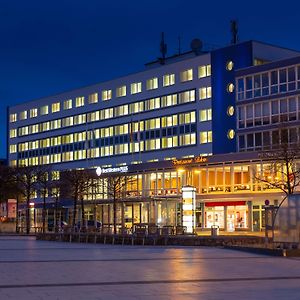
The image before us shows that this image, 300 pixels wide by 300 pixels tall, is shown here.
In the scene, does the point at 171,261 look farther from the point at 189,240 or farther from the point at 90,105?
the point at 90,105

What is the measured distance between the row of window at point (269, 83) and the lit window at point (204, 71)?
844cm

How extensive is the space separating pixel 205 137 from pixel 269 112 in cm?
1461

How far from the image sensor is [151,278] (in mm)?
20641

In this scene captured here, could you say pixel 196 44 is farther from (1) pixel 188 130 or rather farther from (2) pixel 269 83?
(2) pixel 269 83

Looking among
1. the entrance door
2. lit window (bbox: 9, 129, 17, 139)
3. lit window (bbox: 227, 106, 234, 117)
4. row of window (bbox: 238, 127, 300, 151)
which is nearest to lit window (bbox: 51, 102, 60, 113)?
lit window (bbox: 9, 129, 17, 139)

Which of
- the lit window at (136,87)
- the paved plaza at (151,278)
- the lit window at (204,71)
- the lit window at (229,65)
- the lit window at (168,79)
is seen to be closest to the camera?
the paved plaza at (151,278)

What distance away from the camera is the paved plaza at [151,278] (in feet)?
54.5

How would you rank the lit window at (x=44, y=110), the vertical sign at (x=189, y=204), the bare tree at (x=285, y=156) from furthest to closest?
the lit window at (x=44, y=110) < the bare tree at (x=285, y=156) < the vertical sign at (x=189, y=204)

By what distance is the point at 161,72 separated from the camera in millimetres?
98500

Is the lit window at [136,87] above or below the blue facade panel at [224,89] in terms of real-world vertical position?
above

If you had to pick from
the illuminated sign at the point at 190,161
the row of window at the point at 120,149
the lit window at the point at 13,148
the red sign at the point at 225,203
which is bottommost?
the red sign at the point at 225,203

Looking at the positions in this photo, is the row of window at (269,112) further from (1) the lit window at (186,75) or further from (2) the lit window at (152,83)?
(2) the lit window at (152,83)

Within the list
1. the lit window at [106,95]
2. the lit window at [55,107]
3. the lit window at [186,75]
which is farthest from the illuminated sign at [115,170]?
the lit window at [55,107]

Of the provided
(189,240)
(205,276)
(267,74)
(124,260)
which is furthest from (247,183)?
(205,276)
